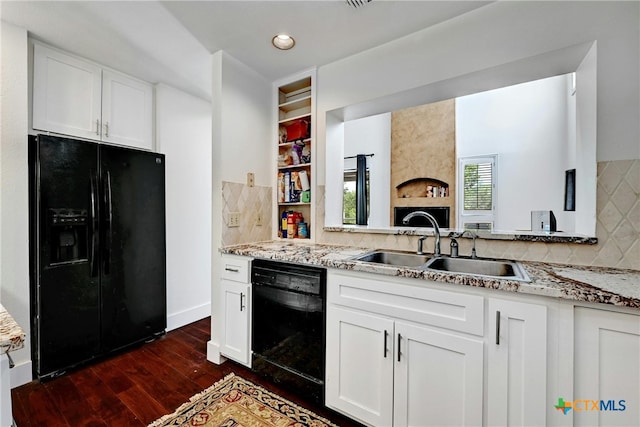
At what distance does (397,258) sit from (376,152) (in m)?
3.86

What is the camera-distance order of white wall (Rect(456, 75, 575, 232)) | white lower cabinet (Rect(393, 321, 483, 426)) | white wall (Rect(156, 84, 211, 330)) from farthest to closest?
white wall (Rect(456, 75, 575, 232)) → white wall (Rect(156, 84, 211, 330)) → white lower cabinet (Rect(393, 321, 483, 426))

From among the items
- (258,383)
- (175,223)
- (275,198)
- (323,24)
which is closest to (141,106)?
(175,223)

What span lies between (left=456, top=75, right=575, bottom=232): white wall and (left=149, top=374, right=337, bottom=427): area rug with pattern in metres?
4.43

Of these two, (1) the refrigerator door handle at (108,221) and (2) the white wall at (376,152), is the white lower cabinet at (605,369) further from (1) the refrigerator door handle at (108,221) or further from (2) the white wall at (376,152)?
(2) the white wall at (376,152)

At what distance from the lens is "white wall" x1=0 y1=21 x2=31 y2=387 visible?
65.9 inches

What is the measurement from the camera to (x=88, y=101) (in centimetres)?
210

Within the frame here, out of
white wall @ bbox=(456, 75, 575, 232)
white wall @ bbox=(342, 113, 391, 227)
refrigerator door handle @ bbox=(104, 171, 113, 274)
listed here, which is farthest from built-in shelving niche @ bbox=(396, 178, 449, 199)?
refrigerator door handle @ bbox=(104, 171, 113, 274)

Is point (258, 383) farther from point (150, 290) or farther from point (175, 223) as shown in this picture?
point (175, 223)

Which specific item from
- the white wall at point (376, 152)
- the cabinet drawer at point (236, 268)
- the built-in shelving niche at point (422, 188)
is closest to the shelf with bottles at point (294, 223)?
the cabinet drawer at point (236, 268)

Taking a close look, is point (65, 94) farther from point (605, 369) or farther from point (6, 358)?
point (605, 369)

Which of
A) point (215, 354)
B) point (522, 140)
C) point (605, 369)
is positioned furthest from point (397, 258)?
point (522, 140)

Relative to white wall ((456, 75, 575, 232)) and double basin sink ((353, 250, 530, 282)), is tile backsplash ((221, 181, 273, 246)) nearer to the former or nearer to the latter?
double basin sink ((353, 250, 530, 282))

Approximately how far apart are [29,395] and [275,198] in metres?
2.09

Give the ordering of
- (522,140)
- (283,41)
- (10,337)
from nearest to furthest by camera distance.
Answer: (10,337) → (283,41) → (522,140)
